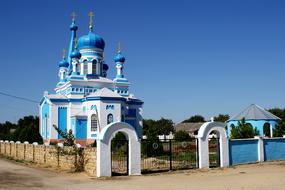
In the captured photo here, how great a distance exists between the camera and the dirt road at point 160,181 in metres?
12.1

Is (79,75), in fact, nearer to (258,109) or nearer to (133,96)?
(133,96)

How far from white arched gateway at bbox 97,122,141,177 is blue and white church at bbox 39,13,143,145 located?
15.3 m

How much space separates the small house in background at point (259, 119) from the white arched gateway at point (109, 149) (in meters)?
17.5

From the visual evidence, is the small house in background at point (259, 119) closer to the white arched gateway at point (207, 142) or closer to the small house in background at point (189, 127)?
the white arched gateway at point (207, 142)

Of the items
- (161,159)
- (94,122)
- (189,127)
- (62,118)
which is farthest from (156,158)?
(189,127)

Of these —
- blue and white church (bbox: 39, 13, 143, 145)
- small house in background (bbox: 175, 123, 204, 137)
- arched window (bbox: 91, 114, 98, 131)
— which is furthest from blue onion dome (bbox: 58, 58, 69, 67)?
small house in background (bbox: 175, 123, 204, 137)

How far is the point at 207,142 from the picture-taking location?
17.8m

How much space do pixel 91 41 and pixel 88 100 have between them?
8266 millimetres

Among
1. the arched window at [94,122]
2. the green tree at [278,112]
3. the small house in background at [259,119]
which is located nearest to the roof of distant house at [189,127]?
the green tree at [278,112]

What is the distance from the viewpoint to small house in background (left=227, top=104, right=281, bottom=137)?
32.0 m

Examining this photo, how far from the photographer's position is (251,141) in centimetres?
1977

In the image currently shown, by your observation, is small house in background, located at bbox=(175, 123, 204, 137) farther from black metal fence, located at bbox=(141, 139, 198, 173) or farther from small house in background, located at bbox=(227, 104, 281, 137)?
black metal fence, located at bbox=(141, 139, 198, 173)

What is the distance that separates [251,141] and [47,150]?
1071 centimetres

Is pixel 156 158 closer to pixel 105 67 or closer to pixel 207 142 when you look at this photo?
pixel 207 142
